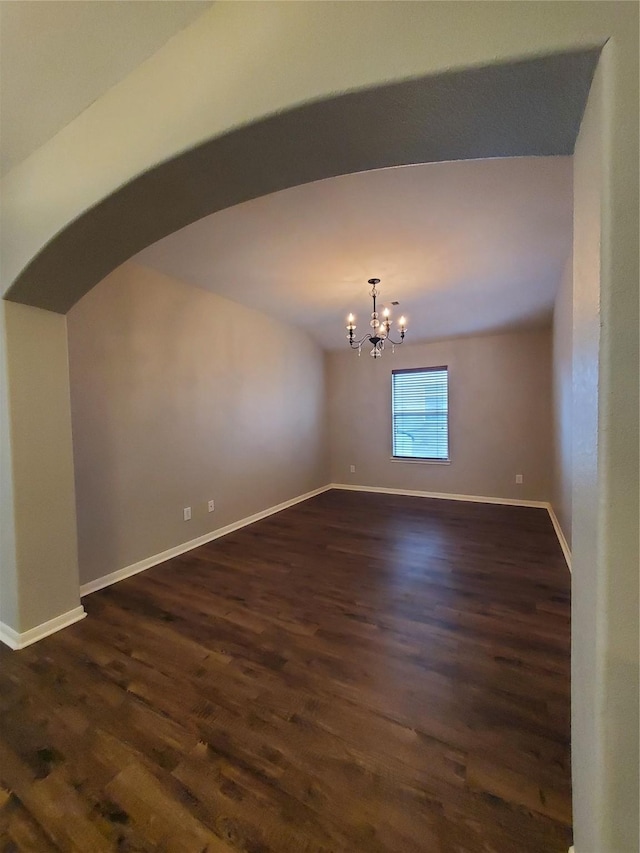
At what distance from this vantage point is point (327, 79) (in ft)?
2.90

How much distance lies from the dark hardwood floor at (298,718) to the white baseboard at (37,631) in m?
0.06

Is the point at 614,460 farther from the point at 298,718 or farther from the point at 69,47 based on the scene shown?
the point at 69,47

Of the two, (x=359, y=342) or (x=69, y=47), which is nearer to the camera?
(x=69, y=47)

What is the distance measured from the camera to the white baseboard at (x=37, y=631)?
1.95 metres

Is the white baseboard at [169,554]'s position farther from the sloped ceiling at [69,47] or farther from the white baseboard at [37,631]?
the sloped ceiling at [69,47]

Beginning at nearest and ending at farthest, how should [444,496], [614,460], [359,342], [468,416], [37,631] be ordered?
[614,460]
[37,631]
[359,342]
[468,416]
[444,496]

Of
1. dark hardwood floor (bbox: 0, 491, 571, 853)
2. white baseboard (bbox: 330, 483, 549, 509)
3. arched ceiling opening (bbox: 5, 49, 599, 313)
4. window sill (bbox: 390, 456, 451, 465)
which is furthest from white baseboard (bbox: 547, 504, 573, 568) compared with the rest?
arched ceiling opening (bbox: 5, 49, 599, 313)

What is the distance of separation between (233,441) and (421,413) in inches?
115

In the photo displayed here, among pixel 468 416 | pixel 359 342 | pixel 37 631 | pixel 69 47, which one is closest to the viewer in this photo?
pixel 69 47

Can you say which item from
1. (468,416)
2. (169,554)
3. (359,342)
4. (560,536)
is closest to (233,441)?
(169,554)

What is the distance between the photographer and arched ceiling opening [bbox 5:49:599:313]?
0.79 metres

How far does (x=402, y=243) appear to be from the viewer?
8.55ft

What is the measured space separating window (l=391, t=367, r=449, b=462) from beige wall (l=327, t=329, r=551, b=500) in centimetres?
10

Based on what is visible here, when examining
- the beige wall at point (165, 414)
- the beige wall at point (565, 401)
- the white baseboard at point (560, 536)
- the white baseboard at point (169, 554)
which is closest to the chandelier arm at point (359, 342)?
the beige wall at point (165, 414)
